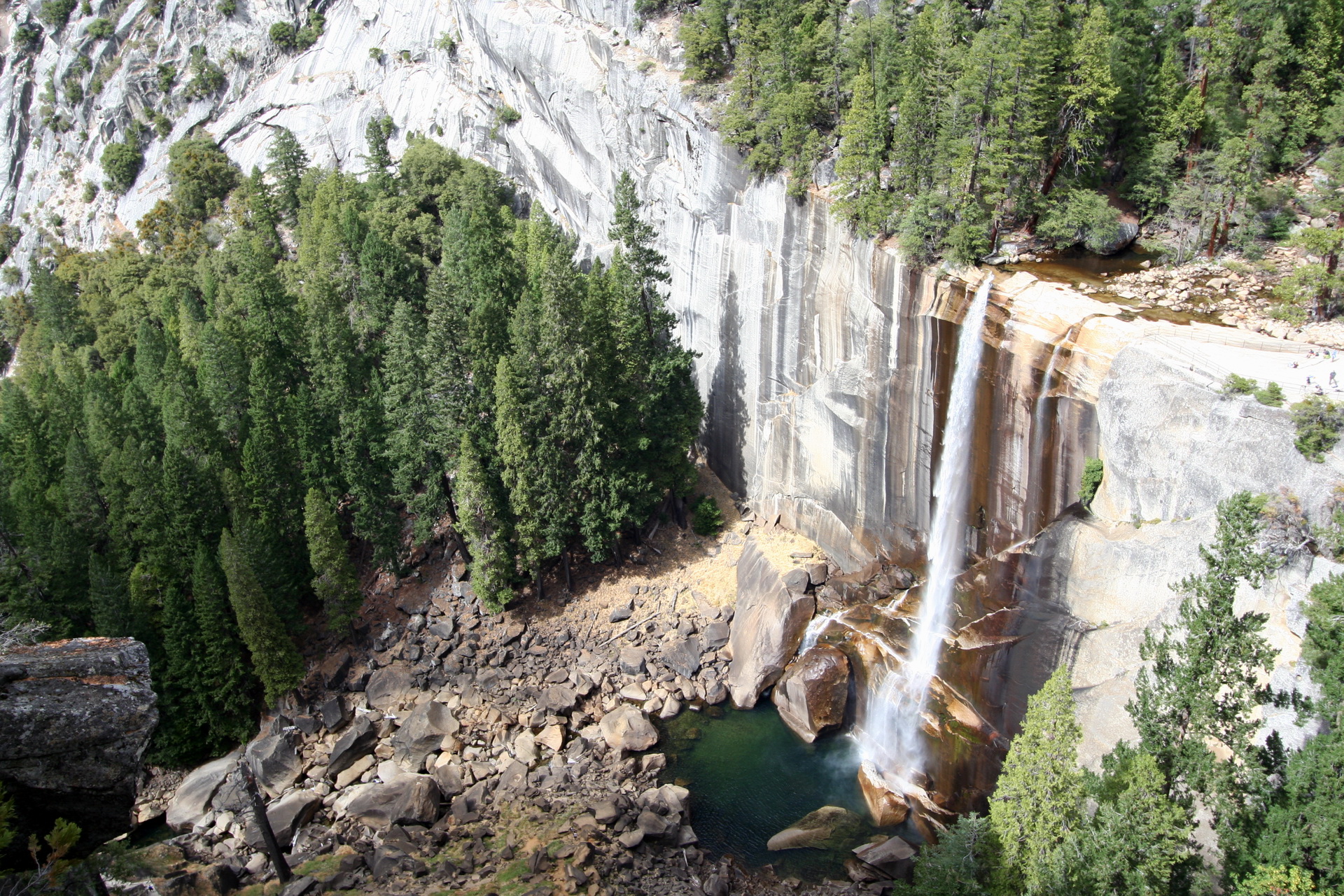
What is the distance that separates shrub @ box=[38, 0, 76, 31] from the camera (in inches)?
3573

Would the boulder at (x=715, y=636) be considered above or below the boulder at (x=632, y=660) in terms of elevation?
above

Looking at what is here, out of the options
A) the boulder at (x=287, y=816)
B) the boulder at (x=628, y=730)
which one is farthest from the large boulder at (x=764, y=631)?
the boulder at (x=287, y=816)

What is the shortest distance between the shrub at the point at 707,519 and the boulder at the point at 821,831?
54.4 feet

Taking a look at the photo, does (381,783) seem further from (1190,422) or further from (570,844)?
(1190,422)

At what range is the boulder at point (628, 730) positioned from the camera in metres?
34.3

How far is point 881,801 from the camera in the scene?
99.3 ft

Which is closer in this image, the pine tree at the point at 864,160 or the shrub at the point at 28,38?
the pine tree at the point at 864,160

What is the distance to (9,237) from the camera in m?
90.6

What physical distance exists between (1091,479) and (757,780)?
Answer: 16.0 meters

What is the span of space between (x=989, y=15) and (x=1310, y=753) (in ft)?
103

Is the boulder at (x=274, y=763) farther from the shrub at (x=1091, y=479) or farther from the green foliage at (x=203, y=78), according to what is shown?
the green foliage at (x=203, y=78)

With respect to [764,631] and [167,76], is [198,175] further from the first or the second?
[764,631]

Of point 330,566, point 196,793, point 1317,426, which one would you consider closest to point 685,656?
point 330,566

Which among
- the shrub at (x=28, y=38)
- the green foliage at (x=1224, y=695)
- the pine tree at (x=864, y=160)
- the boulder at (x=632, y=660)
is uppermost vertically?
the shrub at (x=28, y=38)
